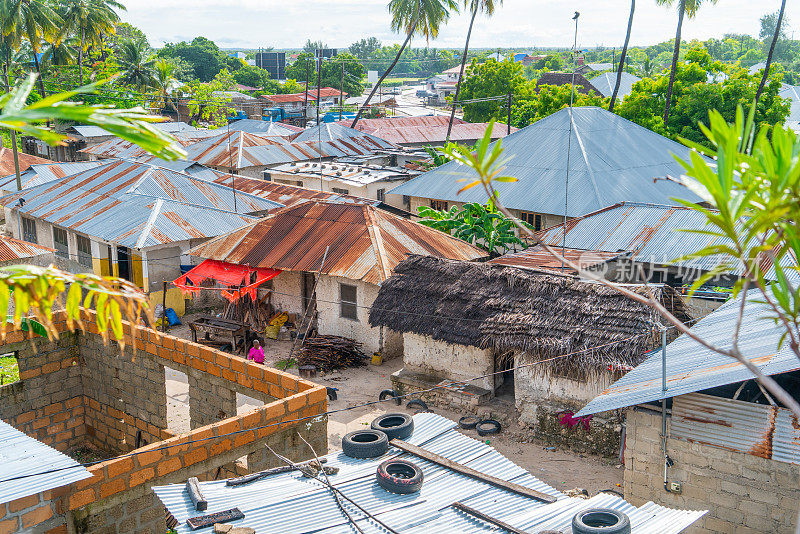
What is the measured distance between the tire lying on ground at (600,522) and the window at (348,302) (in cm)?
1245

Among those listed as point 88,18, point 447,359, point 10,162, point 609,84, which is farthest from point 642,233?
point 609,84

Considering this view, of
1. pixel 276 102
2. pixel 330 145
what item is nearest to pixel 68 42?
pixel 276 102

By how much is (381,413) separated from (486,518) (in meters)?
8.06

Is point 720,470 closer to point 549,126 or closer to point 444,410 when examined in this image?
point 444,410

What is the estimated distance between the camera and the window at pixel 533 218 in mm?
25250

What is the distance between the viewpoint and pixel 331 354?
19.2 metres

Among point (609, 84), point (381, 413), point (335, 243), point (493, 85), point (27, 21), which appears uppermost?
point (27, 21)

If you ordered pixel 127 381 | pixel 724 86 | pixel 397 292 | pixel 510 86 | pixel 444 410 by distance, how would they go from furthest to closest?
pixel 510 86 → pixel 724 86 → pixel 397 292 → pixel 444 410 → pixel 127 381

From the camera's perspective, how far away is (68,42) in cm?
5944

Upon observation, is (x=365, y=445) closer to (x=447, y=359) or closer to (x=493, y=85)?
(x=447, y=359)

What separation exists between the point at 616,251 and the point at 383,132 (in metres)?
31.1

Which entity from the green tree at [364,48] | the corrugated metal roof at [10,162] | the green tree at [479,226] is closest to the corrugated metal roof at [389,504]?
the green tree at [479,226]

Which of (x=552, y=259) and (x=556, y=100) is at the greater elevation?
(x=556, y=100)

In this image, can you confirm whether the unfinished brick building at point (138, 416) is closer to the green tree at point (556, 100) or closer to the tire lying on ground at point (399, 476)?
the tire lying on ground at point (399, 476)
